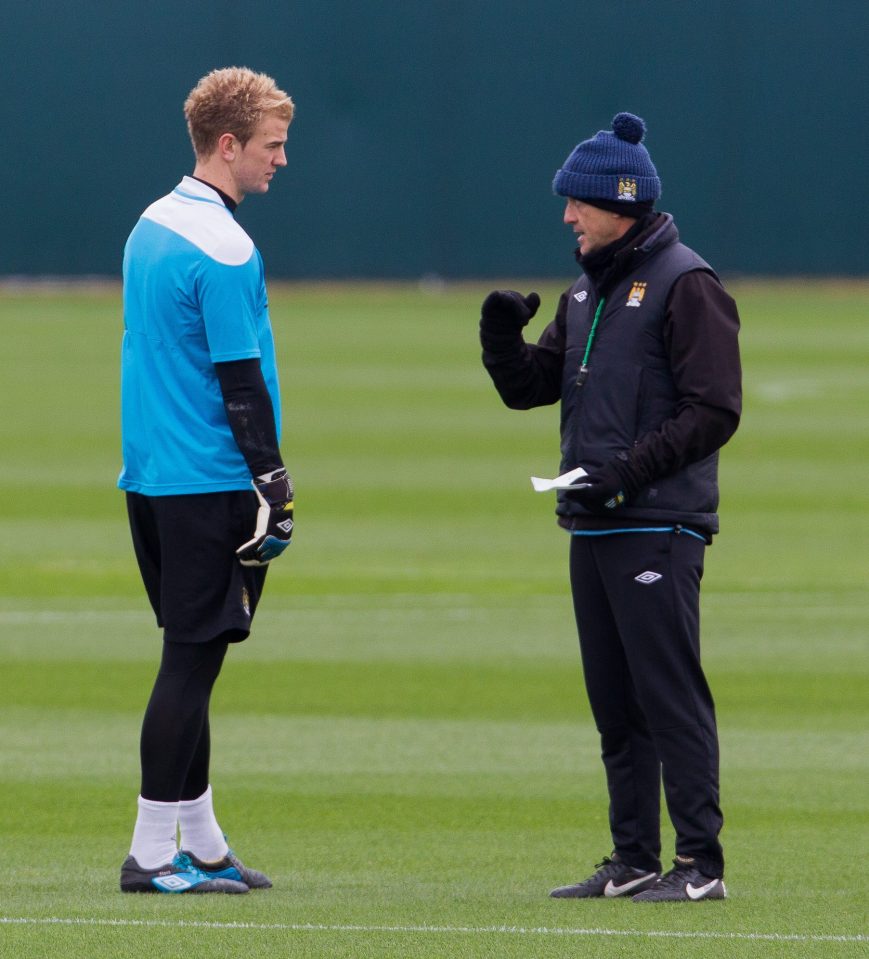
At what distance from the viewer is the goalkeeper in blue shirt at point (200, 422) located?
17.7 feet

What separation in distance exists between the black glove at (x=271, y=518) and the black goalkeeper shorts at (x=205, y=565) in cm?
9

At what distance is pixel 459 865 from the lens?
605cm

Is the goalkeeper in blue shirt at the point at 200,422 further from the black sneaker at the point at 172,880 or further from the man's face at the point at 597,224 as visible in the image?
the man's face at the point at 597,224

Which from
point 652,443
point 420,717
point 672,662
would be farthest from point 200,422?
point 420,717

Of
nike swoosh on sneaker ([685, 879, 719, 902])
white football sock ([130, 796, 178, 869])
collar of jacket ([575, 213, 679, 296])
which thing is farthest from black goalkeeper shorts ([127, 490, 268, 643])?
nike swoosh on sneaker ([685, 879, 719, 902])

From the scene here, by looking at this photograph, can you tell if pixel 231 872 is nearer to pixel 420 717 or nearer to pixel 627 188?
pixel 627 188

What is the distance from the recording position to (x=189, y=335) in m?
5.47

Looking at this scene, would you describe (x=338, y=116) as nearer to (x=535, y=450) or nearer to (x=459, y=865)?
(x=535, y=450)

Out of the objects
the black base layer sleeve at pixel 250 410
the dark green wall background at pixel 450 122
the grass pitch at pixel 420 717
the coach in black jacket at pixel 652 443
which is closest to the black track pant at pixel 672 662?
the coach in black jacket at pixel 652 443

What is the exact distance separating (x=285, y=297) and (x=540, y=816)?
28.8m

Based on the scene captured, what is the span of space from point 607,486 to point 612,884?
109 centimetres

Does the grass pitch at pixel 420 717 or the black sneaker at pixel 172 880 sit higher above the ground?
the black sneaker at pixel 172 880

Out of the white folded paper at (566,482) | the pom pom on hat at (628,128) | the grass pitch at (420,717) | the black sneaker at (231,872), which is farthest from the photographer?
the black sneaker at (231,872)

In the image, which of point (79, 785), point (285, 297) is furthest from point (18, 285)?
point (79, 785)
